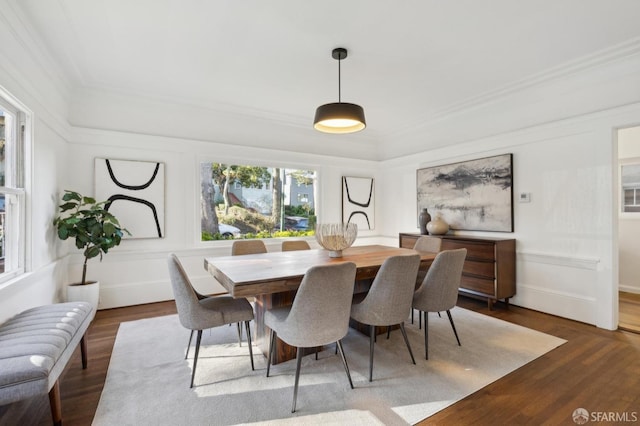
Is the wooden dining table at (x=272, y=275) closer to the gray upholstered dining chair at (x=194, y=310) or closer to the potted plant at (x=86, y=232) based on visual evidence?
the gray upholstered dining chair at (x=194, y=310)

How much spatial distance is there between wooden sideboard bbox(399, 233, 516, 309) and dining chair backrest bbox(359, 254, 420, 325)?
1.97 metres

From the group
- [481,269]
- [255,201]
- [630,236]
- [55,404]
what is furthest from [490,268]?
[55,404]

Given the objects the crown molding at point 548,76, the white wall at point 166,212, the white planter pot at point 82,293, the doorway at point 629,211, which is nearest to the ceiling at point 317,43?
the crown molding at point 548,76

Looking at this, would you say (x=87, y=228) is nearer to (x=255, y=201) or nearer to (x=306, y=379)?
(x=255, y=201)

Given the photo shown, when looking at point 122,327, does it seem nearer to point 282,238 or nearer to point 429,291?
point 282,238

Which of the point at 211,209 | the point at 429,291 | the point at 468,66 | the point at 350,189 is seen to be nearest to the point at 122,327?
the point at 211,209

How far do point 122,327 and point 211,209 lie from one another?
191cm

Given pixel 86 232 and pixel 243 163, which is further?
pixel 243 163

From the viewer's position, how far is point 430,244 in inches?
137

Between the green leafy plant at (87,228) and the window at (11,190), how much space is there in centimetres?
63

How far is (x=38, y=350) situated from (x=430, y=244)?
3.32 m

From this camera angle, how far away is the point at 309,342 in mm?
1939

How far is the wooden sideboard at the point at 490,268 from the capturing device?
12.1ft

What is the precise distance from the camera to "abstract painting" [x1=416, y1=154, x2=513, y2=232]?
13.3 ft
